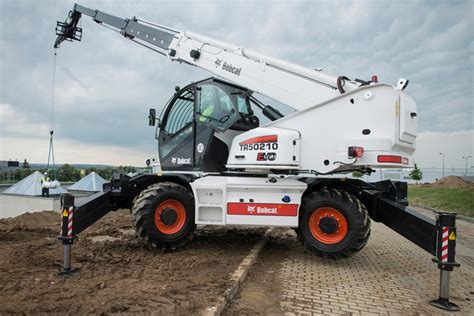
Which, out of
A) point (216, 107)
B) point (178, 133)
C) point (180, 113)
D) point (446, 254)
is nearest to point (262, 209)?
point (216, 107)

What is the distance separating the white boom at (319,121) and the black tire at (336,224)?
48 centimetres

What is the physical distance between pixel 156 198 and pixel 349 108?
3696mm

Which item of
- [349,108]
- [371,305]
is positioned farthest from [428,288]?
[349,108]

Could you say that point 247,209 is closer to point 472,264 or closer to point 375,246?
point 375,246

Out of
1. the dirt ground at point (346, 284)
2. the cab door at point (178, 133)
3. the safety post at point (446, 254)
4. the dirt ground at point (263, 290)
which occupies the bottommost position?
the dirt ground at point (346, 284)

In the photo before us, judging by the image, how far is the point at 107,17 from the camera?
34.4 ft

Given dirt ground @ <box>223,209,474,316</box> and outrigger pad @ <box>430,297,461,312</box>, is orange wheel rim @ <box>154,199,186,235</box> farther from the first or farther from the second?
outrigger pad @ <box>430,297,461,312</box>

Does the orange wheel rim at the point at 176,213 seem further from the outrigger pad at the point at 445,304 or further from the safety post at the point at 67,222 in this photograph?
the outrigger pad at the point at 445,304

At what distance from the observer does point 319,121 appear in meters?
6.82

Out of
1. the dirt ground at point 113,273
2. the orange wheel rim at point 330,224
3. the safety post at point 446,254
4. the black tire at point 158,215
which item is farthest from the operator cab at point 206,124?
the safety post at point 446,254

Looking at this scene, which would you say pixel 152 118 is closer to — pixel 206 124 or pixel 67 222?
pixel 206 124

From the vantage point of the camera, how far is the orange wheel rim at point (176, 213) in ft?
23.1

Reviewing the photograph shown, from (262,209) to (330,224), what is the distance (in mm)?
1184

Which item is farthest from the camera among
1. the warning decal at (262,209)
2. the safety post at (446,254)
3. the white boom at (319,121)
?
the warning decal at (262,209)
